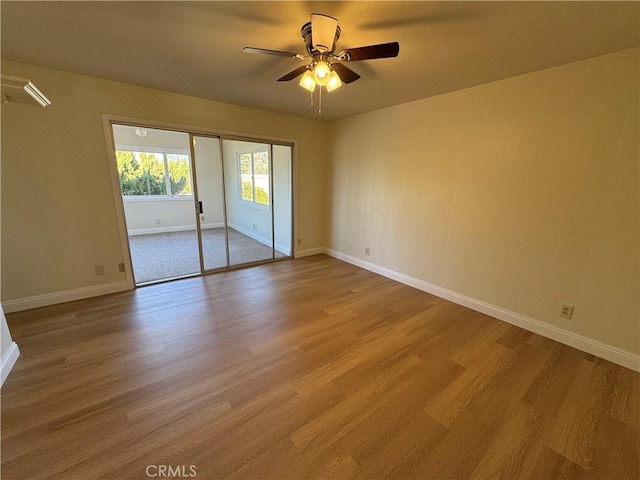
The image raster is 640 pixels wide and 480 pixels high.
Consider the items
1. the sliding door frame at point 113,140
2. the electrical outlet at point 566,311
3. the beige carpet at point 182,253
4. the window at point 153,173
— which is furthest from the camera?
the window at point 153,173

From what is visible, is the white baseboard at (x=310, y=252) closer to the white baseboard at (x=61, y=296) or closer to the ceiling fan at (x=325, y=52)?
the white baseboard at (x=61, y=296)

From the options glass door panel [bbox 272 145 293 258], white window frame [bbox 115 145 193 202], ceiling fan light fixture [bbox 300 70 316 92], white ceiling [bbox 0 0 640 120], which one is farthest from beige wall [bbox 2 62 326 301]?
white window frame [bbox 115 145 193 202]

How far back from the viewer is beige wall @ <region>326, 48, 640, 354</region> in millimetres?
1968

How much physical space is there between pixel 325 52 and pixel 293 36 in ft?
1.20

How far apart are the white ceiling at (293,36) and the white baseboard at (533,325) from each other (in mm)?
2274

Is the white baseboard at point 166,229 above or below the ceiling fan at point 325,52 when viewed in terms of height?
below

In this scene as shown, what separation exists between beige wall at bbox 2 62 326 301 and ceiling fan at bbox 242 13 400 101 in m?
2.09

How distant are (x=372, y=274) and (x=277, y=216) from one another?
85.6 inches

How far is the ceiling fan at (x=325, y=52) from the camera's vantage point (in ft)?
4.67

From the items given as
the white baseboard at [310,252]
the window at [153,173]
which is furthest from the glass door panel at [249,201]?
the window at [153,173]

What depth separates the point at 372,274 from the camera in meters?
3.92

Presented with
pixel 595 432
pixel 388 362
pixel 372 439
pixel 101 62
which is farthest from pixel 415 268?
pixel 101 62

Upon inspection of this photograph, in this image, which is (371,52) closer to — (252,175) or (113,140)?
(113,140)

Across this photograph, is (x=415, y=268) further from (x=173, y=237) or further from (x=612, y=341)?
(x=173, y=237)
